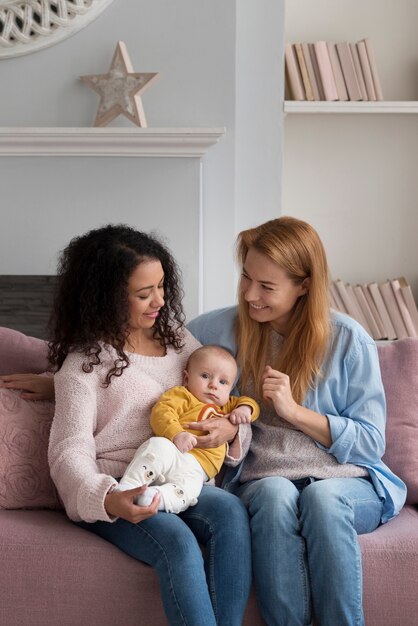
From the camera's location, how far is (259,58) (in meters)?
3.52

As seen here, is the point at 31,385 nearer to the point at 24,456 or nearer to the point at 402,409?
the point at 24,456

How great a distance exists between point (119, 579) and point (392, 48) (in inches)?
109

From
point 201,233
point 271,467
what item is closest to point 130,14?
point 201,233

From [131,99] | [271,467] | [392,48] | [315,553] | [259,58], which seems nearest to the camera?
[315,553]

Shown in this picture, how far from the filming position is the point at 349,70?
145 inches

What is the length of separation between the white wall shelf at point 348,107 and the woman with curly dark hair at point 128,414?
1.55m

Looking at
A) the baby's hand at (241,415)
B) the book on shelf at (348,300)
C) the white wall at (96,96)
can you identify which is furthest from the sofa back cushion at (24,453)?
the book on shelf at (348,300)

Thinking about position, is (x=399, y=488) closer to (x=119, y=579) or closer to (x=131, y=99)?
(x=119, y=579)

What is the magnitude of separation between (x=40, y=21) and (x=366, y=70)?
1265 millimetres

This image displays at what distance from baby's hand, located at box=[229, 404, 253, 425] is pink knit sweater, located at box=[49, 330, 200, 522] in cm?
17

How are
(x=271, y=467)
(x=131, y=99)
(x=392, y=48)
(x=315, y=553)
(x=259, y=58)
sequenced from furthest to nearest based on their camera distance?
(x=392, y=48)
(x=259, y=58)
(x=131, y=99)
(x=271, y=467)
(x=315, y=553)

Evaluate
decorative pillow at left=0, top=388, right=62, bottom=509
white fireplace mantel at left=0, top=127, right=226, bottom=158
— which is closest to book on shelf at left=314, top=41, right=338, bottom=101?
white fireplace mantel at left=0, top=127, right=226, bottom=158

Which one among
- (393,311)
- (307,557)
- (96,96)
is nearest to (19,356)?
(307,557)

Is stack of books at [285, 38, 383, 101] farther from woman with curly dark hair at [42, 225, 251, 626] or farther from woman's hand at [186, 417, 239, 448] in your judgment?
woman's hand at [186, 417, 239, 448]
